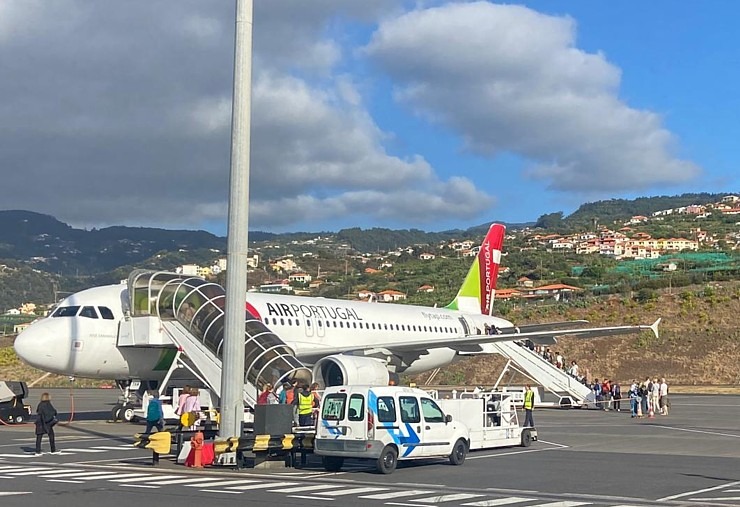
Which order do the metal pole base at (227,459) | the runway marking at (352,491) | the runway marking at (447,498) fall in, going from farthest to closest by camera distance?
the metal pole base at (227,459) → the runway marking at (352,491) → the runway marking at (447,498)

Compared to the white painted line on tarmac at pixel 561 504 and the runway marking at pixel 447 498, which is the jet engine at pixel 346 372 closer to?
the runway marking at pixel 447 498

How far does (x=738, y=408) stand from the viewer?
39.2 m

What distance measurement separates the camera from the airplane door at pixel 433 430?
18.8m

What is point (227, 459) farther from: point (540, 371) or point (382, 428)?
point (540, 371)

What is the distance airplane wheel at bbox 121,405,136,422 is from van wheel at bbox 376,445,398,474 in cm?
1543

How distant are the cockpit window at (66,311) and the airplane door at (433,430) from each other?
13.9 m

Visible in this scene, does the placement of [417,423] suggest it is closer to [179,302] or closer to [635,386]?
[179,302]

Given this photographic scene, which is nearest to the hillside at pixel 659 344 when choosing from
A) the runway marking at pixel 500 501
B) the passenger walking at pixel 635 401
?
the passenger walking at pixel 635 401

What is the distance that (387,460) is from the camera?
1780cm

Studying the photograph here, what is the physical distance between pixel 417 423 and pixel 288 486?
357 centimetres

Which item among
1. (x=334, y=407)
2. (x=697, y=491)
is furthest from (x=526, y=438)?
(x=697, y=491)

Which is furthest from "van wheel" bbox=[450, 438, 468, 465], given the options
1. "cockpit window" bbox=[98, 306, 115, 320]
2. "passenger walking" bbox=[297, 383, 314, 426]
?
"cockpit window" bbox=[98, 306, 115, 320]

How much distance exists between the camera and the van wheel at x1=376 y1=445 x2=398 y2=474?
17.6m

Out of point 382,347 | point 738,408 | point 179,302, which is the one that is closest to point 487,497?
point 179,302
